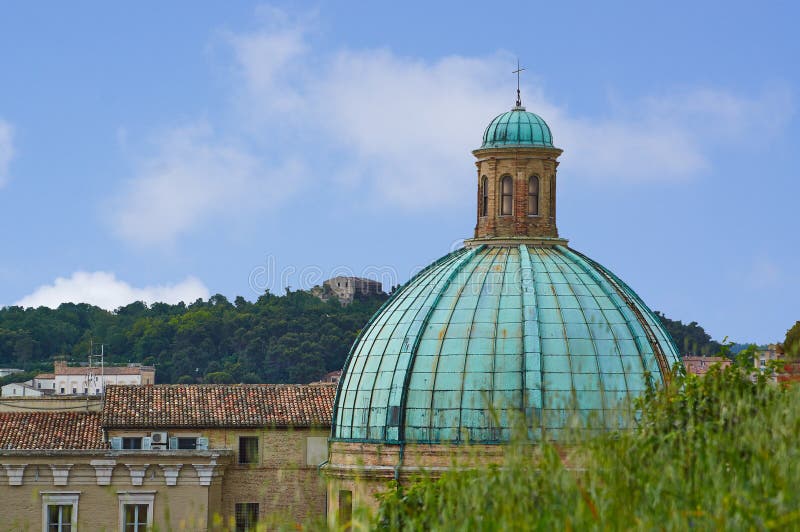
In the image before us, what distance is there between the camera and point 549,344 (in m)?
29.8

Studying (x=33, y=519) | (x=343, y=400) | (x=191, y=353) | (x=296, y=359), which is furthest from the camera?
(x=191, y=353)

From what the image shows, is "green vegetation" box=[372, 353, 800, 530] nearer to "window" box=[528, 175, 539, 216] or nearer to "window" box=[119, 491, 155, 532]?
"window" box=[528, 175, 539, 216]

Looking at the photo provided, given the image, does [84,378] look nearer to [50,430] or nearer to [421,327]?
[50,430]

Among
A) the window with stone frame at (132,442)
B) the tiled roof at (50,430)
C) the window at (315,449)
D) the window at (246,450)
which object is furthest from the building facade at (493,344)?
the tiled roof at (50,430)

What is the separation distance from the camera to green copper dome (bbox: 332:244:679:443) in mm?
29281

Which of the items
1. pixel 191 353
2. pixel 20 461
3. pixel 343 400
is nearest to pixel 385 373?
pixel 343 400

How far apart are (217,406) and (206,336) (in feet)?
122

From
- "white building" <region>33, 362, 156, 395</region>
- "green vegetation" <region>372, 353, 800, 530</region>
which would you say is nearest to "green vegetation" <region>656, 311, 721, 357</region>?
"white building" <region>33, 362, 156, 395</region>

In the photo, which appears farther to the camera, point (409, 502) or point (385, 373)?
point (385, 373)

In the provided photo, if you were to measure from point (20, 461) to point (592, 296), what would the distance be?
15.0 m

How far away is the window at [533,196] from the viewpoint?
33219mm

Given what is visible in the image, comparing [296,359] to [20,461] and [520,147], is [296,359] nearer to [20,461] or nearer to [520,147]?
[20,461]

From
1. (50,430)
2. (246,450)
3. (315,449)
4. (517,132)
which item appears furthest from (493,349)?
(50,430)

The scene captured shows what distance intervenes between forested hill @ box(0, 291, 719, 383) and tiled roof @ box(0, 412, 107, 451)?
2356 cm
